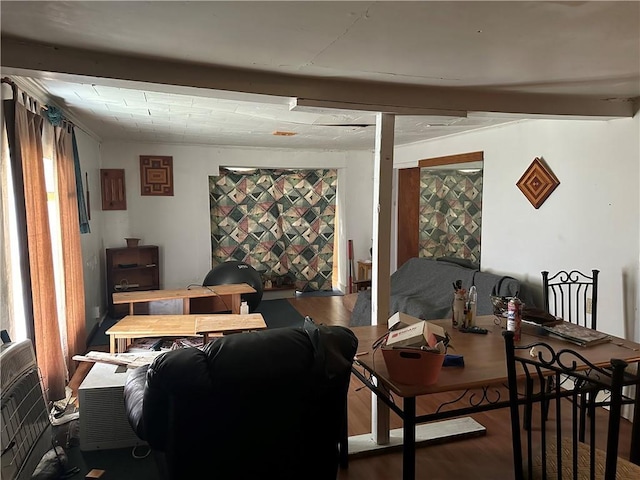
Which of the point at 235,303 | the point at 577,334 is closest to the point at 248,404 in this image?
the point at 577,334

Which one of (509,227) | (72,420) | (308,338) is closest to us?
(308,338)

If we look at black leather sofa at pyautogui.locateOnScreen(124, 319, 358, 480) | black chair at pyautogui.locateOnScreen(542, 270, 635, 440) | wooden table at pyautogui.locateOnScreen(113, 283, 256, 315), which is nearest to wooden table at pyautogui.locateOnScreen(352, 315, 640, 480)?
black leather sofa at pyautogui.locateOnScreen(124, 319, 358, 480)

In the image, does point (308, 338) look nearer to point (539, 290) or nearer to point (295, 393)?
point (295, 393)

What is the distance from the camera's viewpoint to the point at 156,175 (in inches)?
225

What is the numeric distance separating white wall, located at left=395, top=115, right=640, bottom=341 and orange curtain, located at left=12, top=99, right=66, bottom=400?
11.8 feet

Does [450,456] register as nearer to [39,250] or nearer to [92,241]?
[39,250]

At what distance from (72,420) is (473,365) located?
2.40m

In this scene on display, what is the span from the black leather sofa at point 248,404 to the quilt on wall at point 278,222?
4.48m

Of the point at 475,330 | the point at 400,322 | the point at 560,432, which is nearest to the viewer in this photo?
the point at 560,432

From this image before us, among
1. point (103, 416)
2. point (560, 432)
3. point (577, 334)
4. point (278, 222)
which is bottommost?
point (103, 416)

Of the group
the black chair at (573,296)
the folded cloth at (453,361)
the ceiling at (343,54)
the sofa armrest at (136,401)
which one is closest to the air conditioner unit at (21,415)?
the sofa armrest at (136,401)

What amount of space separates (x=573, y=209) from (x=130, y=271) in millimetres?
4718

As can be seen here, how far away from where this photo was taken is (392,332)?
2.05 meters

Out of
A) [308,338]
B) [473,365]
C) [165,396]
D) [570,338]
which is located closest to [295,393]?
[308,338]
